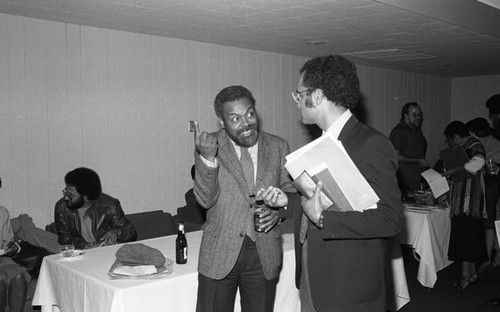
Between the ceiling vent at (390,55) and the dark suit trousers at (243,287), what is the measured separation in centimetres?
508

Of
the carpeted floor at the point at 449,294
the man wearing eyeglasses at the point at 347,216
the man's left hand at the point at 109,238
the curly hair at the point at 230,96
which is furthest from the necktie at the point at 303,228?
the carpeted floor at the point at 449,294

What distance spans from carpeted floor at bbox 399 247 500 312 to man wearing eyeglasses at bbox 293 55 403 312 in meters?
3.00

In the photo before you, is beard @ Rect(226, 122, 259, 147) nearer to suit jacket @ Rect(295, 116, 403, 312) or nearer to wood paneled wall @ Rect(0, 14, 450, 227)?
suit jacket @ Rect(295, 116, 403, 312)

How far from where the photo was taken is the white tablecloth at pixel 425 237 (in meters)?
4.62

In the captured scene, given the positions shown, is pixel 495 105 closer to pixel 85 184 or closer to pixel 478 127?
pixel 478 127

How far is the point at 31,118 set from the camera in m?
4.64

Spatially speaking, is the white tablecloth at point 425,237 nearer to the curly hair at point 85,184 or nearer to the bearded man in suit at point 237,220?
the bearded man in suit at point 237,220

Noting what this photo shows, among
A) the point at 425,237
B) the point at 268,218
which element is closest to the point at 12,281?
the point at 268,218

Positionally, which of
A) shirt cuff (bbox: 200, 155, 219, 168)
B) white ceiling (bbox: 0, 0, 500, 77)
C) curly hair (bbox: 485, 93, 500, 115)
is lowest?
shirt cuff (bbox: 200, 155, 219, 168)

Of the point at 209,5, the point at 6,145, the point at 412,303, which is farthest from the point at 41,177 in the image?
the point at 412,303

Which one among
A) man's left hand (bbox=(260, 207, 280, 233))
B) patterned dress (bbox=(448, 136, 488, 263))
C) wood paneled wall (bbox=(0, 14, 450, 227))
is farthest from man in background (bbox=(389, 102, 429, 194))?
man's left hand (bbox=(260, 207, 280, 233))

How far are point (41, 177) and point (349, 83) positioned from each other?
12.5 feet

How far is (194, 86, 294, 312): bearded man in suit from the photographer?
235cm

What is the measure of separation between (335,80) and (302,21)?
3127 millimetres
